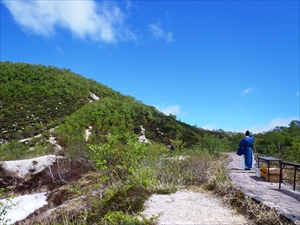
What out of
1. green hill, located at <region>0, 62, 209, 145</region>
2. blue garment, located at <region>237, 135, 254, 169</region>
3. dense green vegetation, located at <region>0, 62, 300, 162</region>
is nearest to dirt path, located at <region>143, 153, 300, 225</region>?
blue garment, located at <region>237, 135, 254, 169</region>

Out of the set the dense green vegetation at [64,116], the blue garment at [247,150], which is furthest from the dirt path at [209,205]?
the dense green vegetation at [64,116]

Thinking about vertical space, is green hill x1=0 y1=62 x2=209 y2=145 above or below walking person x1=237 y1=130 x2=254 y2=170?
above

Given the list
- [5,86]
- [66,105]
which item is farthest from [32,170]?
[5,86]

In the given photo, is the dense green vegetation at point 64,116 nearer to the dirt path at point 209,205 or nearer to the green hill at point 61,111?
the green hill at point 61,111

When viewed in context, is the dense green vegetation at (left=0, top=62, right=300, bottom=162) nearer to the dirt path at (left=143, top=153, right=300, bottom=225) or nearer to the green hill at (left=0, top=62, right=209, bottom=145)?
the green hill at (left=0, top=62, right=209, bottom=145)

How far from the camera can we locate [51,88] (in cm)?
4159

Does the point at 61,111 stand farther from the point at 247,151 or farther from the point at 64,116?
the point at 247,151

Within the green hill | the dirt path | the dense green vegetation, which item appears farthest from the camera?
the green hill

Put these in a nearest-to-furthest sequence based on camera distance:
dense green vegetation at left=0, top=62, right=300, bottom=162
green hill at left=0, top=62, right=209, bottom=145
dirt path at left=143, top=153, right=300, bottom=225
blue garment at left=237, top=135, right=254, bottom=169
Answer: dirt path at left=143, top=153, right=300, bottom=225 → blue garment at left=237, top=135, right=254, bottom=169 → dense green vegetation at left=0, top=62, right=300, bottom=162 → green hill at left=0, top=62, right=209, bottom=145

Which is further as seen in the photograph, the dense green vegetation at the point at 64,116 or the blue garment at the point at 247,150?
the dense green vegetation at the point at 64,116

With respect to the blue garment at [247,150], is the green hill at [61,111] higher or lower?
higher

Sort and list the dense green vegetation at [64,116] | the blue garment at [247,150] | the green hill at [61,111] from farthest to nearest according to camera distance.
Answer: the green hill at [61,111], the dense green vegetation at [64,116], the blue garment at [247,150]

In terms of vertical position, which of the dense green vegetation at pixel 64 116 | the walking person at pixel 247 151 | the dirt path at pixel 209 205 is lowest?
the dirt path at pixel 209 205

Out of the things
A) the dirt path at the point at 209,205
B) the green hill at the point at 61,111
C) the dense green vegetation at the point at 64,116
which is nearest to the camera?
the dirt path at the point at 209,205
